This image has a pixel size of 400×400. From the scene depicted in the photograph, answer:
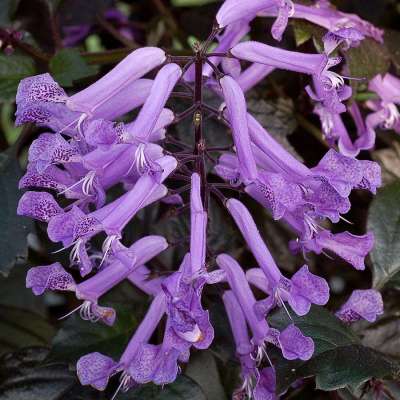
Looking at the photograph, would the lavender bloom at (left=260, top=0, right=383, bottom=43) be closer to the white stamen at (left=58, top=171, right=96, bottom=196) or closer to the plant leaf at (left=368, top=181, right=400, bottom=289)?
the plant leaf at (left=368, top=181, right=400, bottom=289)

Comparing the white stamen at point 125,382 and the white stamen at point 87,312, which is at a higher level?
the white stamen at point 87,312

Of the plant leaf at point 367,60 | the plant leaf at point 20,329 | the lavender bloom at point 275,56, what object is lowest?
the plant leaf at point 20,329

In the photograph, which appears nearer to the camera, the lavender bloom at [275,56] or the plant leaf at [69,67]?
the lavender bloom at [275,56]

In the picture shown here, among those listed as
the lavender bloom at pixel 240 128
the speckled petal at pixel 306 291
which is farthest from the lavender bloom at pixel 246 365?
the lavender bloom at pixel 240 128

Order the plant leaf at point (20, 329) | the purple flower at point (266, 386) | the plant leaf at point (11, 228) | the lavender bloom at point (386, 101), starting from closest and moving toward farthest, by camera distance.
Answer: the purple flower at point (266, 386)
the plant leaf at point (11, 228)
the lavender bloom at point (386, 101)
the plant leaf at point (20, 329)

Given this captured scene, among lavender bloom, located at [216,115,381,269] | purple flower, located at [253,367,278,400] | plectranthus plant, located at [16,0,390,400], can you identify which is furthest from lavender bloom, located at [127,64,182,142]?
purple flower, located at [253,367,278,400]

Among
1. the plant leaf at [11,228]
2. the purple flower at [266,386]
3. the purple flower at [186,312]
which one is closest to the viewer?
the purple flower at [186,312]

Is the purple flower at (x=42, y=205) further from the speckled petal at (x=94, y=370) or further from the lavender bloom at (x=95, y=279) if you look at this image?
the speckled petal at (x=94, y=370)
